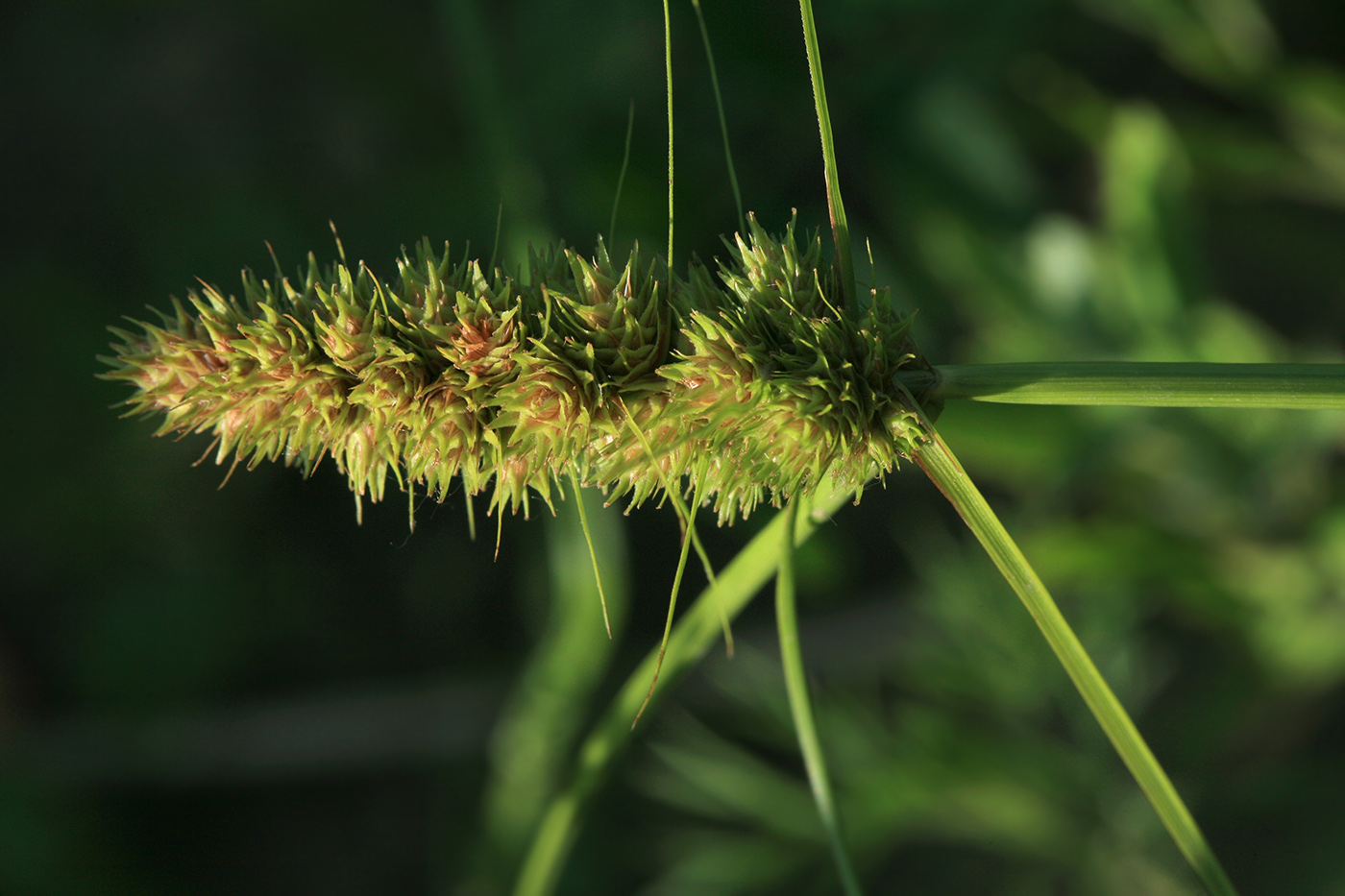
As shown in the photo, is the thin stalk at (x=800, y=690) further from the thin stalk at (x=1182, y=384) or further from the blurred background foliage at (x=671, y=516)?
the blurred background foliage at (x=671, y=516)

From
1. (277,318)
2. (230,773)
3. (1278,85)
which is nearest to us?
(277,318)

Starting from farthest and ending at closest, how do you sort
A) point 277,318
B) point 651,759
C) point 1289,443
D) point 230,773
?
point 230,773
point 651,759
point 1289,443
point 277,318

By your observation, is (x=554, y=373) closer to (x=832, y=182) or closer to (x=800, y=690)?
(x=832, y=182)

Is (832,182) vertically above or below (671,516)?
below

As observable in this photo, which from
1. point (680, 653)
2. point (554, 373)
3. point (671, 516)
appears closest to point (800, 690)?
point (680, 653)

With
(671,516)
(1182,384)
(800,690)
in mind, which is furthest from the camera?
(671,516)

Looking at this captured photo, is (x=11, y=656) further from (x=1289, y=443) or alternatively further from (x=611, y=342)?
(x=1289, y=443)

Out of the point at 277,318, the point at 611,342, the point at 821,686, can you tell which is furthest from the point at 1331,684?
the point at 277,318
